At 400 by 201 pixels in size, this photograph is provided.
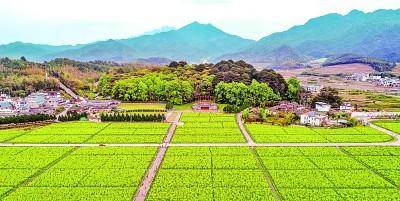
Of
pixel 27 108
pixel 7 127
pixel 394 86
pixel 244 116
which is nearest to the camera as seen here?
pixel 7 127

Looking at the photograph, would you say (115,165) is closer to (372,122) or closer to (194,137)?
(194,137)

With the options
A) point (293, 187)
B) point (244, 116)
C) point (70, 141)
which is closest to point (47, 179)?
point (70, 141)

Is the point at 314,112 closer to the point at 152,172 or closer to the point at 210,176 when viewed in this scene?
the point at 210,176

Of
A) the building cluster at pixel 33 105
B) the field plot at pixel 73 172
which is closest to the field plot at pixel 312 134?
the field plot at pixel 73 172

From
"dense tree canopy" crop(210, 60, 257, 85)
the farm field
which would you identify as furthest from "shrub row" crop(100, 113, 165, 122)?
"dense tree canopy" crop(210, 60, 257, 85)

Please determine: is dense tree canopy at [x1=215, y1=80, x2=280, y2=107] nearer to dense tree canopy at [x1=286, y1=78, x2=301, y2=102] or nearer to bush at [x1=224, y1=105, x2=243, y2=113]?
bush at [x1=224, y1=105, x2=243, y2=113]

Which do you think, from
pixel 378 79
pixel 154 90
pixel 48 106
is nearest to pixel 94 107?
pixel 48 106

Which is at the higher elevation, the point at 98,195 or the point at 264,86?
the point at 264,86
